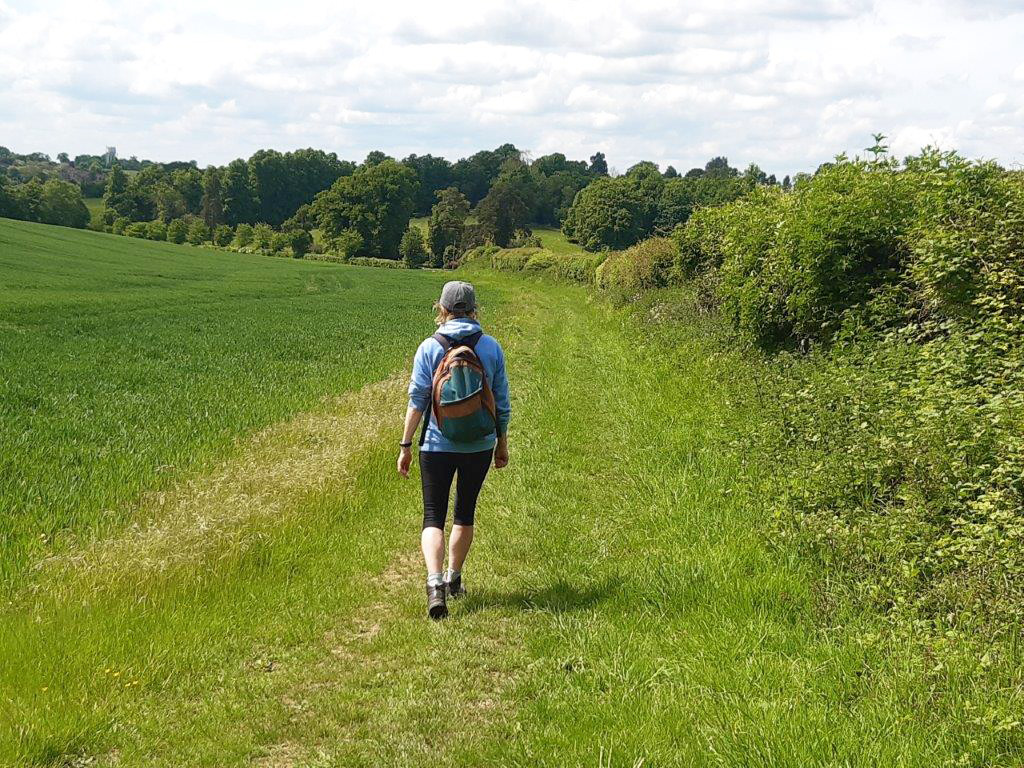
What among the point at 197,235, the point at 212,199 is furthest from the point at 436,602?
the point at 212,199

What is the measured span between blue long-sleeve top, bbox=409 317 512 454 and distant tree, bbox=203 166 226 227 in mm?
119815

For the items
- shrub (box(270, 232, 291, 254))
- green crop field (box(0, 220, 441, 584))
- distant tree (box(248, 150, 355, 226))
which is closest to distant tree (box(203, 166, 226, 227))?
distant tree (box(248, 150, 355, 226))

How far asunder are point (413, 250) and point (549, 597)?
95.8 meters

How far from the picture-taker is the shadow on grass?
5.25 metres

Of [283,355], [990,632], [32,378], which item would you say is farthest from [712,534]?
[283,355]

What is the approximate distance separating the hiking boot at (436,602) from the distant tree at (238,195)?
407 feet

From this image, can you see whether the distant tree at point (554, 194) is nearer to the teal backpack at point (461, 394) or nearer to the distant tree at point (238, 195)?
the distant tree at point (238, 195)

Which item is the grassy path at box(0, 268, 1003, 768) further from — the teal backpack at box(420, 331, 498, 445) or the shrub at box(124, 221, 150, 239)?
the shrub at box(124, 221, 150, 239)

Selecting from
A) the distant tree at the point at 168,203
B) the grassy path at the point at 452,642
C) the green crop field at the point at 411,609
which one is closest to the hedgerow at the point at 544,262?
the green crop field at the point at 411,609

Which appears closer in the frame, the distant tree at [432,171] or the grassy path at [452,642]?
the grassy path at [452,642]

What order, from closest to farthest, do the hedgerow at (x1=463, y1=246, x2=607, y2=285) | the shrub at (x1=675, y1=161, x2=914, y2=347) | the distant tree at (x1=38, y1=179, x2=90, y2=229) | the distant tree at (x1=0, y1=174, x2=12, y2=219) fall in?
the shrub at (x1=675, y1=161, x2=914, y2=347), the hedgerow at (x1=463, y1=246, x2=607, y2=285), the distant tree at (x1=0, y1=174, x2=12, y2=219), the distant tree at (x1=38, y1=179, x2=90, y2=229)

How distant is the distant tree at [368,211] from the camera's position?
100 meters

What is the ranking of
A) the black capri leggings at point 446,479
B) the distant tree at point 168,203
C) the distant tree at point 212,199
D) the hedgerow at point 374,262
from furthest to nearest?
the distant tree at point 212,199 < the distant tree at point 168,203 < the hedgerow at point 374,262 < the black capri leggings at point 446,479

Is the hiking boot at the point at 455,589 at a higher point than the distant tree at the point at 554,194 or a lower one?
lower
